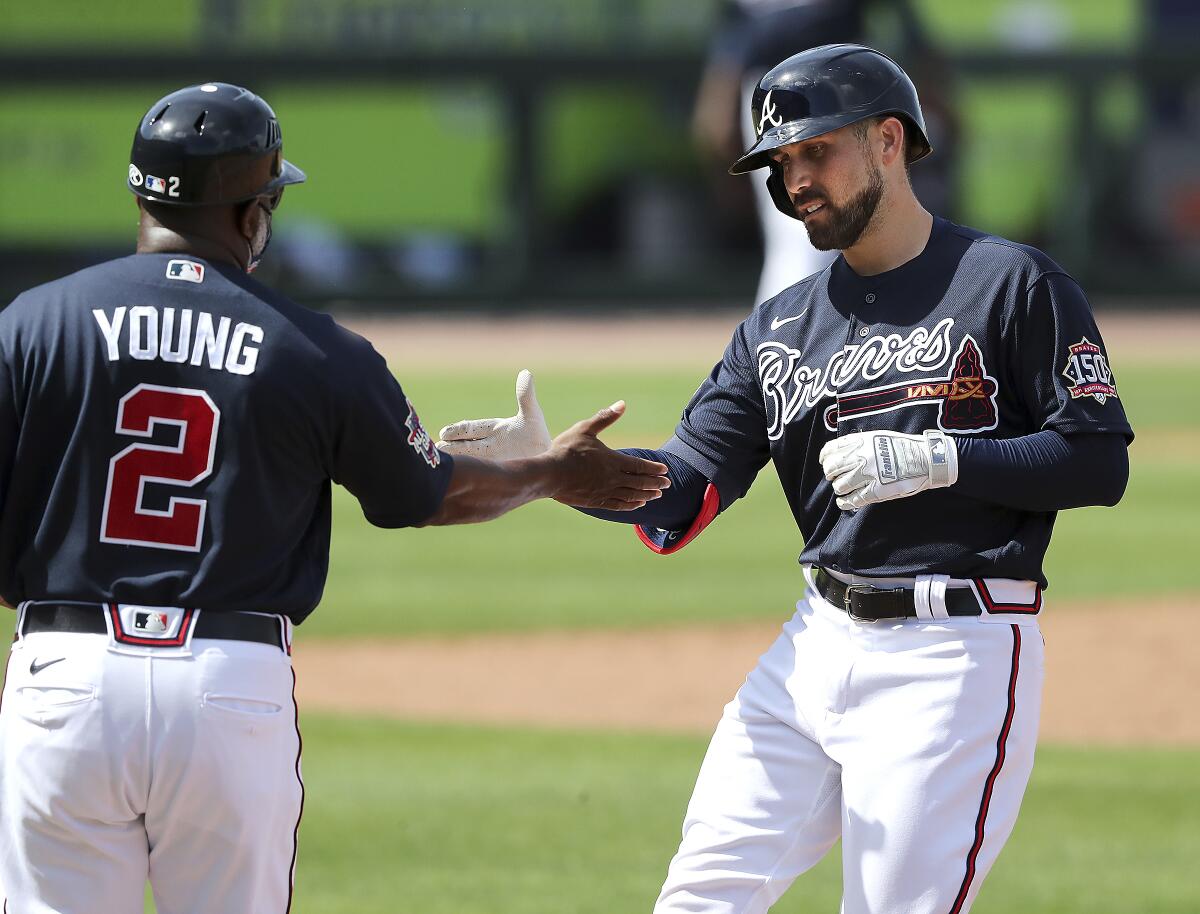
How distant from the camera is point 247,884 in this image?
321cm

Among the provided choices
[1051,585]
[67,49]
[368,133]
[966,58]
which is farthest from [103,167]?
[1051,585]

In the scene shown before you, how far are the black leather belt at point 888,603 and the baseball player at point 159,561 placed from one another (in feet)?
3.47

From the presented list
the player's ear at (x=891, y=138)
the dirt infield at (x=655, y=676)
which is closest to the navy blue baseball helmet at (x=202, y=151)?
the player's ear at (x=891, y=138)

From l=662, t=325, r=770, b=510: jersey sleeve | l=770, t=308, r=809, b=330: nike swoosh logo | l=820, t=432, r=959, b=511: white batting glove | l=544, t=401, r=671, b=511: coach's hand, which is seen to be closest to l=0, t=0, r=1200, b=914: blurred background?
l=662, t=325, r=770, b=510: jersey sleeve

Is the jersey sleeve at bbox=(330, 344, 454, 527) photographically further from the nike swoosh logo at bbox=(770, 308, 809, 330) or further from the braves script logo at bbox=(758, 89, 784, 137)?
the braves script logo at bbox=(758, 89, 784, 137)

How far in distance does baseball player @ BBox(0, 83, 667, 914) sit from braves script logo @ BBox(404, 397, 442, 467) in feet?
0.33

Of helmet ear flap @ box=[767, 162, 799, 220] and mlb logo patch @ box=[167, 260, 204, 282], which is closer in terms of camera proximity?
mlb logo patch @ box=[167, 260, 204, 282]

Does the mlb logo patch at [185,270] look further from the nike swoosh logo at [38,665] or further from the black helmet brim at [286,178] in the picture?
the nike swoosh logo at [38,665]

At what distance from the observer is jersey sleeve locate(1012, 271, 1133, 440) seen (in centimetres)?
358

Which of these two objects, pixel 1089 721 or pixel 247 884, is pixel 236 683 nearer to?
pixel 247 884

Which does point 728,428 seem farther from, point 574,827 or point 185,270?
point 574,827

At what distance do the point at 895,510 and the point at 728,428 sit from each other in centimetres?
56

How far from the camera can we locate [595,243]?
27688mm

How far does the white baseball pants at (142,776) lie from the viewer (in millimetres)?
3105
